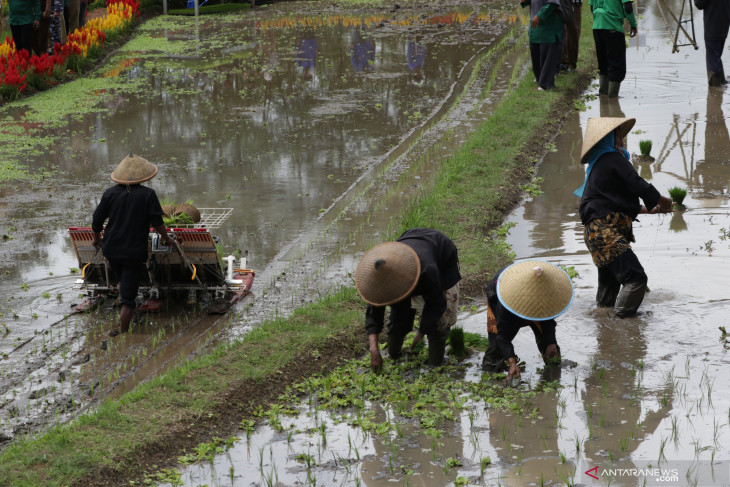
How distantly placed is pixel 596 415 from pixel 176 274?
3843mm

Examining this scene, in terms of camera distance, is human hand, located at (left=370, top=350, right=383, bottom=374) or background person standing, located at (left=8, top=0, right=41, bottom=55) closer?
human hand, located at (left=370, top=350, right=383, bottom=374)

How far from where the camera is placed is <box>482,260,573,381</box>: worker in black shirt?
18.2 ft

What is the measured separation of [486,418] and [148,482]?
199cm

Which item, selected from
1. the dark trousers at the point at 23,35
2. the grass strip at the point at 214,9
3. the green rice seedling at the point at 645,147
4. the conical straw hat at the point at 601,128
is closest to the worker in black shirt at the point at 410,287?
the conical straw hat at the point at 601,128

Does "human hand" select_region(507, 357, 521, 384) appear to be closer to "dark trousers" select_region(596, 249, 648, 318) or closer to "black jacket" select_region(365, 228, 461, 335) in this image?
"black jacket" select_region(365, 228, 461, 335)

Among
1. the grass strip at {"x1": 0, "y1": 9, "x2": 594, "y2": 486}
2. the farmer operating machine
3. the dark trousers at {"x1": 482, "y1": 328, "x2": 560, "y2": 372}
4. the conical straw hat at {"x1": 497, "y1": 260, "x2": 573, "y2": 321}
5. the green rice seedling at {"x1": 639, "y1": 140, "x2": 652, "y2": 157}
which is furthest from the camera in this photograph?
the green rice seedling at {"x1": 639, "y1": 140, "x2": 652, "y2": 157}

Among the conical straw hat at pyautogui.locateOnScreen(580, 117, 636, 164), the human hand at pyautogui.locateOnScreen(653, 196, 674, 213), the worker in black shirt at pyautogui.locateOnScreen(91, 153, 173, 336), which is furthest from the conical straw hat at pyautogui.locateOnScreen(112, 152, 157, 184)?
the human hand at pyautogui.locateOnScreen(653, 196, 674, 213)

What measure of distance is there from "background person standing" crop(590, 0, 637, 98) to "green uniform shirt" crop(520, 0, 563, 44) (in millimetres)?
561

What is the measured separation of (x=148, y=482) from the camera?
197 inches

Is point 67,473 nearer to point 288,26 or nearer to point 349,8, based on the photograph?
point 288,26

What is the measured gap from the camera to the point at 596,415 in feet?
17.7

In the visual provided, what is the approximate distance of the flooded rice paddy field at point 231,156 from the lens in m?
7.09

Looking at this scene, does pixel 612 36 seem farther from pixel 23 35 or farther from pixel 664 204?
pixel 23 35

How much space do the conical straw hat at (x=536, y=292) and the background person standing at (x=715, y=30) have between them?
947 cm
